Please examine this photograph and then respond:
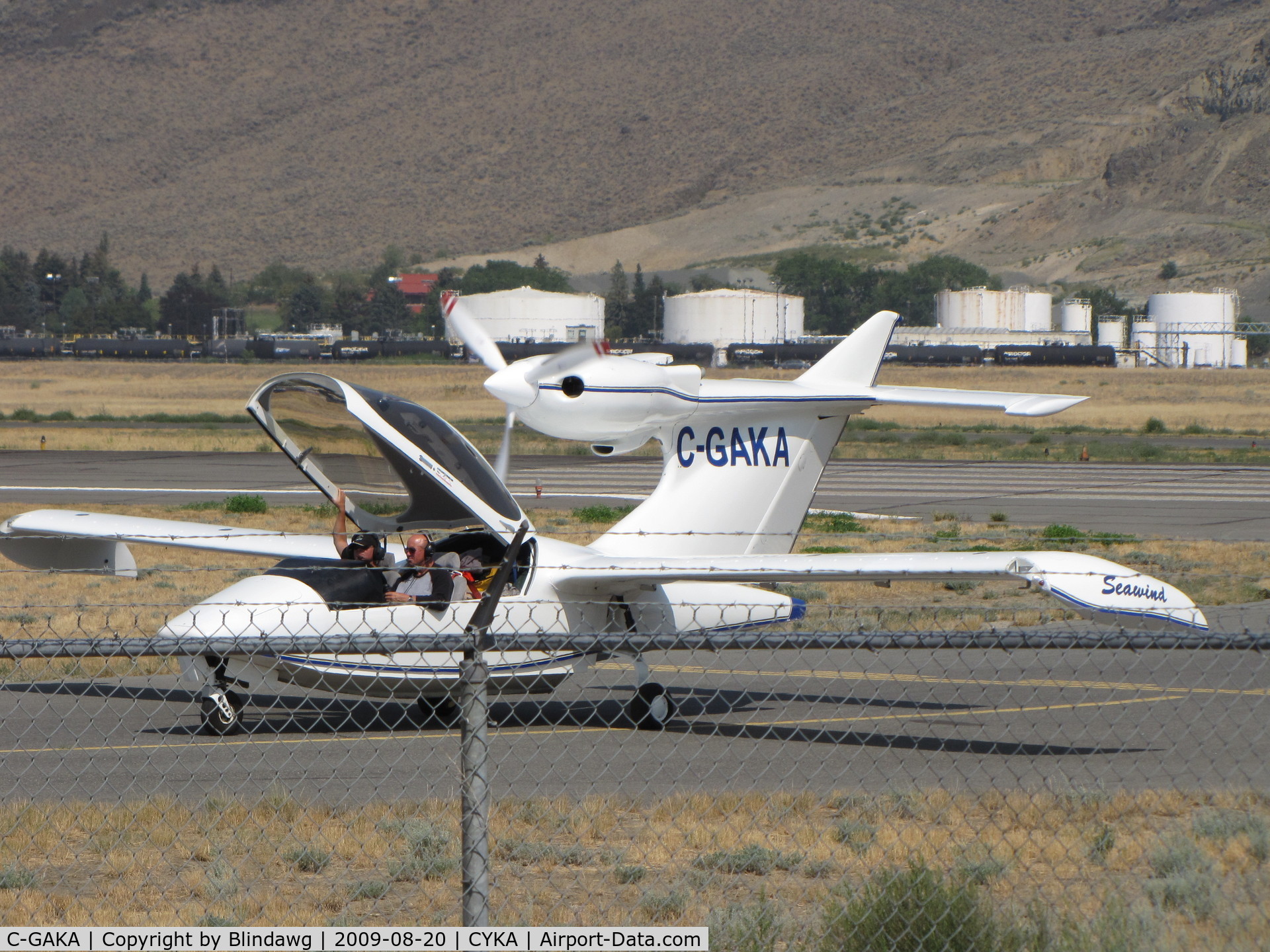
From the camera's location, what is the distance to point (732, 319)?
6358 inches

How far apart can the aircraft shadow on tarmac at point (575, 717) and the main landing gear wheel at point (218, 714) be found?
20 centimetres

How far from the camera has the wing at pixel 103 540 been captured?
16516 millimetres

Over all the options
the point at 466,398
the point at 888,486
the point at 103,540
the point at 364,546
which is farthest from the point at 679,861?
the point at 466,398

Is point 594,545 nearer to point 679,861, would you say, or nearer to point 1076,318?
point 679,861

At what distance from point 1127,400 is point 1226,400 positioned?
6.31m

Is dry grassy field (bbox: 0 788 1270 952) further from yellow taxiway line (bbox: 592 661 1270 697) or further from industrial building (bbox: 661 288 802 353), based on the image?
industrial building (bbox: 661 288 802 353)

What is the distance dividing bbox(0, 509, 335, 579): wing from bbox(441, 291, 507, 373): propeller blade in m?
3.11

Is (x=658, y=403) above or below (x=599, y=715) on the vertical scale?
above

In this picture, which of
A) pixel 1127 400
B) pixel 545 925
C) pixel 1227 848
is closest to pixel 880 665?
pixel 1227 848

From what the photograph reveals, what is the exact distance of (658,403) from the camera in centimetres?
1314

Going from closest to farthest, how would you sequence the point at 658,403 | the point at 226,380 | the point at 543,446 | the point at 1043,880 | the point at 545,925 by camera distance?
1. the point at 545,925
2. the point at 1043,880
3. the point at 658,403
4. the point at 543,446
5. the point at 226,380

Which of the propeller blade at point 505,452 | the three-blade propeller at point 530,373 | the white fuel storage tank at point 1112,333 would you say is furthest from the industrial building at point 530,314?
the three-blade propeller at point 530,373

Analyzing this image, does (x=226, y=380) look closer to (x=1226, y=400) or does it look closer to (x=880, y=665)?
(x=1226, y=400)

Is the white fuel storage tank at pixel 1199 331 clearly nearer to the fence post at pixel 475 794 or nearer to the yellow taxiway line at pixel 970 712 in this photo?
the yellow taxiway line at pixel 970 712
